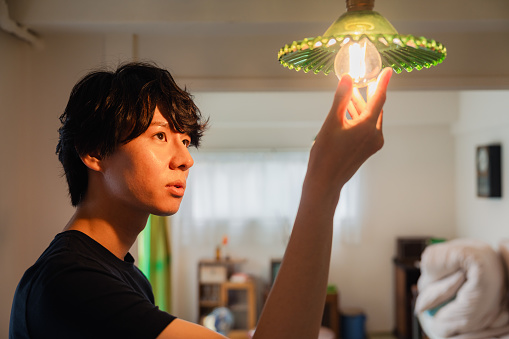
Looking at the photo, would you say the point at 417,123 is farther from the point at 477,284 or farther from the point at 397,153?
the point at 477,284

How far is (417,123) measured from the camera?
5312 mm

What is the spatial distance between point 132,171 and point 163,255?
410 cm

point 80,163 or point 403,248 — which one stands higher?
point 80,163

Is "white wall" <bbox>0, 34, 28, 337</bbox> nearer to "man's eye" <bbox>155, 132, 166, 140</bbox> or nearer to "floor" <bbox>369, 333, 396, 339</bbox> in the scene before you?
"man's eye" <bbox>155, 132, 166, 140</bbox>

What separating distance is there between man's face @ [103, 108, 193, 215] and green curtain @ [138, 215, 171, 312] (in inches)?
131

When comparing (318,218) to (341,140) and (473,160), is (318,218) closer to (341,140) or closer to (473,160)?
(341,140)

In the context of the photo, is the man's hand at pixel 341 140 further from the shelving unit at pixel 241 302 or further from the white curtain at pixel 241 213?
the white curtain at pixel 241 213

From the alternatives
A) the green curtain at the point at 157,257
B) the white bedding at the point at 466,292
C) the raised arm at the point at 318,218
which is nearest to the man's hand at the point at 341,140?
the raised arm at the point at 318,218

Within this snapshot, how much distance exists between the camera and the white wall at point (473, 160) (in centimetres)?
408

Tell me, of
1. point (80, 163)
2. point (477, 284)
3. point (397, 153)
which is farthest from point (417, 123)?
point (80, 163)

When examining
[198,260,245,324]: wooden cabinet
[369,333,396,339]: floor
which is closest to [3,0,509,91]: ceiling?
[198,260,245,324]: wooden cabinet

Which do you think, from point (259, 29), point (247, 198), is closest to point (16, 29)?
point (259, 29)

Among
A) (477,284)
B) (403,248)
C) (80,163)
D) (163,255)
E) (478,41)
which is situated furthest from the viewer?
(403,248)

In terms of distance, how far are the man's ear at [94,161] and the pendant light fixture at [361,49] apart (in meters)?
0.34
